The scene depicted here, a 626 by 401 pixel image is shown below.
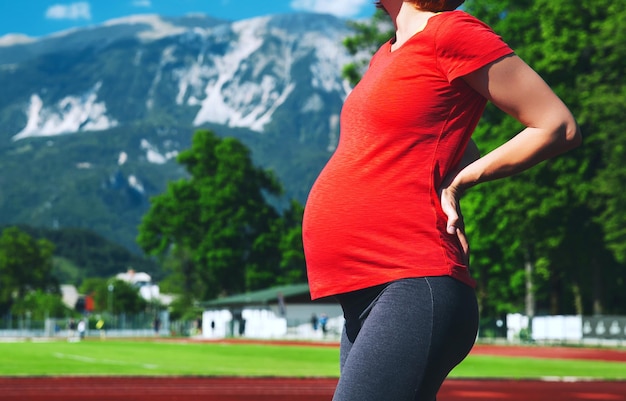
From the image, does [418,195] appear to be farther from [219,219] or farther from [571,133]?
[219,219]

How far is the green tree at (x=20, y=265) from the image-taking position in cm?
15838

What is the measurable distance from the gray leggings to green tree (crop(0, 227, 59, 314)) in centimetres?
15894

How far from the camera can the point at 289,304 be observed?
88.5m

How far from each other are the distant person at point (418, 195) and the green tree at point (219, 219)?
94.6m

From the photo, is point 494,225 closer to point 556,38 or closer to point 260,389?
point 556,38

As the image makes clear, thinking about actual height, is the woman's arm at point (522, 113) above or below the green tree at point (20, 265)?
below

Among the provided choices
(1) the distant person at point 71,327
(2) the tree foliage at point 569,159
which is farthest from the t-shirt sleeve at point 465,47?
(1) the distant person at point 71,327

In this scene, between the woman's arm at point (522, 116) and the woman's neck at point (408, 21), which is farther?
the woman's neck at point (408, 21)

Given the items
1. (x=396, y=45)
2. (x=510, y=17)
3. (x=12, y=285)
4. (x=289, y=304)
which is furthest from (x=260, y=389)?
(x=12, y=285)

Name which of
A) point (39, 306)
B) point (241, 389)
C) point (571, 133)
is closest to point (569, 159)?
point (241, 389)

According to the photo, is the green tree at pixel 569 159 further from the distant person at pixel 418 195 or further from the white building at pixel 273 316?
the distant person at pixel 418 195

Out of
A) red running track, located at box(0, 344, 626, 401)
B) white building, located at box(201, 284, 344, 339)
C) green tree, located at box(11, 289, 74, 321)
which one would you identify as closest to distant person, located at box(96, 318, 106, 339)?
white building, located at box(201, 284, 344, 339)

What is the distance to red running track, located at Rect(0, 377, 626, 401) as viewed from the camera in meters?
18.3

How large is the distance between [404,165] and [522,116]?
1.22ft
